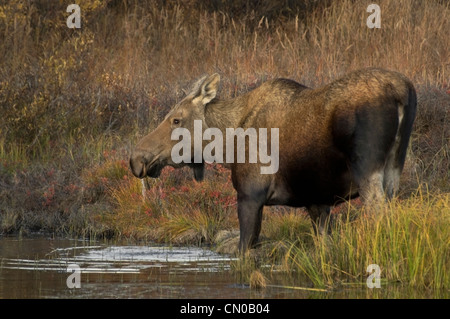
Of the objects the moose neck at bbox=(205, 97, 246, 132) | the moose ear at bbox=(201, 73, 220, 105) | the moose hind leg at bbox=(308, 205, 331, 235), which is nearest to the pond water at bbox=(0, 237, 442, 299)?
the moose hind leg at bbox=(308, 205, 331, 235)

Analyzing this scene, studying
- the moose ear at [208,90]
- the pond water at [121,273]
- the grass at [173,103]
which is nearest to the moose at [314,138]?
the moose ear at [208,90]

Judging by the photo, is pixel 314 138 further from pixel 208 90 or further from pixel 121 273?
pixel 121 273

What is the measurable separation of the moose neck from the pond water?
1.50 m

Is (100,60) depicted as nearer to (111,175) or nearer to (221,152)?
(111,175)

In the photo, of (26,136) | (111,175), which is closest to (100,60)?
(26,136)

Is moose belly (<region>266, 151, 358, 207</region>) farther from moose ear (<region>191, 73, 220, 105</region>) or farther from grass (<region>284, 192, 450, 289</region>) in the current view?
moose ear (<region>191, 73, 220, 105</region>)

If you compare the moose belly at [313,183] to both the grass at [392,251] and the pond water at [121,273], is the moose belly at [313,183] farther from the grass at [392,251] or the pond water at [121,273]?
the pond water at [121,273]

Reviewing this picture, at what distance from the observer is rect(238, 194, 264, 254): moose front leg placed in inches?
404

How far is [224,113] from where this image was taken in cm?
1091

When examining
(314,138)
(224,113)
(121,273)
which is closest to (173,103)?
(224,113)

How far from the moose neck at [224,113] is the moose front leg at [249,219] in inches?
37.4

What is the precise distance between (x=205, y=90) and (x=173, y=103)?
573 cm
